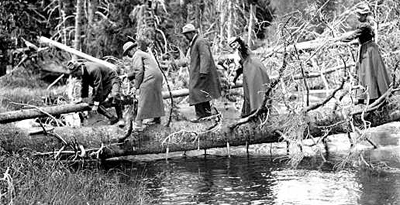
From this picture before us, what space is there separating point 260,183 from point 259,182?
79mm

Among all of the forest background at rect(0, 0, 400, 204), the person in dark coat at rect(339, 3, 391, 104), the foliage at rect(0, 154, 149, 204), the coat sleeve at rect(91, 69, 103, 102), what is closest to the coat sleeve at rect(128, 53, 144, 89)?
the coat sleeve at rect(91, 69, 103, 102)

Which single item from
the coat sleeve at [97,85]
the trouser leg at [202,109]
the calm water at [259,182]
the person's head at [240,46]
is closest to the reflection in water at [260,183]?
the calm water at [259,182]

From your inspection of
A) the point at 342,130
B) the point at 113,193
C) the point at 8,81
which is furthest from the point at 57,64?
the point at 113,193

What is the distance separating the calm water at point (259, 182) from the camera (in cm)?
844

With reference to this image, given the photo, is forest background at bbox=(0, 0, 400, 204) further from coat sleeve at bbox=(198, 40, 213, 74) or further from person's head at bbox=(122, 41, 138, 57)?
person's head at bbox=(122, 41, 138, 57)

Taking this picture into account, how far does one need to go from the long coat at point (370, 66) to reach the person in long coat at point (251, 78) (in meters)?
1.58

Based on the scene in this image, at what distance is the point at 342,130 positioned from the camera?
1105 cm

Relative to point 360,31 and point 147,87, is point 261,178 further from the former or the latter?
point 360,31

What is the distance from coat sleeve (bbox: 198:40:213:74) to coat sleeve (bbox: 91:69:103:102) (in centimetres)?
176

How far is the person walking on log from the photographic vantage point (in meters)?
11.4

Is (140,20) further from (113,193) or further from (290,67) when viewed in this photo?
(113,193)

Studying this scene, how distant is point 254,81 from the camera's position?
11055mm

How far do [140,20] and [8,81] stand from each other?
19.9ft

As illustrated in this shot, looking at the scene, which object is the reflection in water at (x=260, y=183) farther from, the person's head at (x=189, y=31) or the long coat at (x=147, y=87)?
the person's head at (x=189, y=31)
